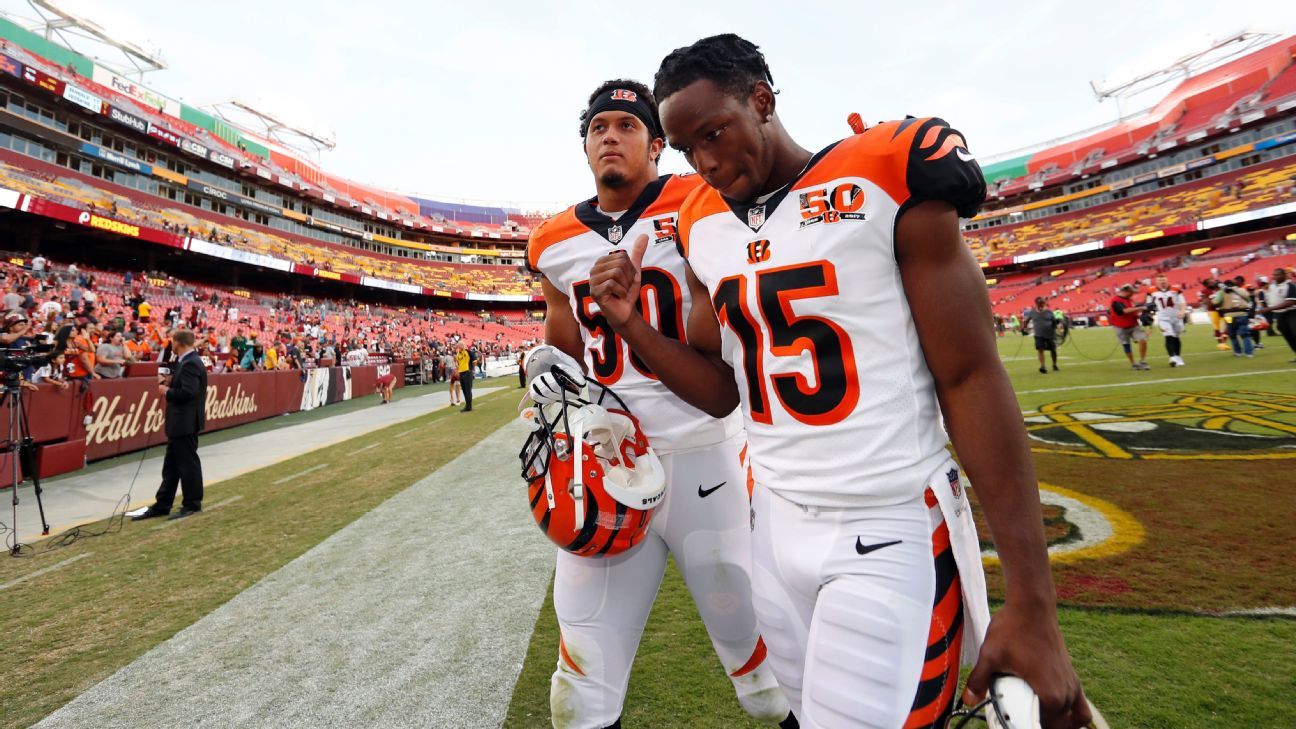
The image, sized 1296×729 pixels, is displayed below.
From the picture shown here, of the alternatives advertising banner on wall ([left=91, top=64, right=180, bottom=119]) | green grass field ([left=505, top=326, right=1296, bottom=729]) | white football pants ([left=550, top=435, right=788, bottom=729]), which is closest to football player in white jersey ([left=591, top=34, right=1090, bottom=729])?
white football pants ([left=550, top=435, right=788, bottom=729])

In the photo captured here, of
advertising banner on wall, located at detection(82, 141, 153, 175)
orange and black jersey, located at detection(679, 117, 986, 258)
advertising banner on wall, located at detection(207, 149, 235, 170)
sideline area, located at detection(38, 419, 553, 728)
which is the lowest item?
sideline area, located at detection(38, 419, 553, 728)

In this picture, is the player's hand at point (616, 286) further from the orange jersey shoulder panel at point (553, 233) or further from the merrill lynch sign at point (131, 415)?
the merrill lynch sign at point (131, 415)

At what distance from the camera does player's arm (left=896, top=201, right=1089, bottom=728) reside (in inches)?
37.0

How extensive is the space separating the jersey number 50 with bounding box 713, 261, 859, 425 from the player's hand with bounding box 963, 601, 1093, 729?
1.48 ft

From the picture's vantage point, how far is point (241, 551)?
448 cm

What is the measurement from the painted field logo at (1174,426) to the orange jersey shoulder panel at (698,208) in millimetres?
5105

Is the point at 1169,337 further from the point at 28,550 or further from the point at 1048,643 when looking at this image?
the point at 28,550

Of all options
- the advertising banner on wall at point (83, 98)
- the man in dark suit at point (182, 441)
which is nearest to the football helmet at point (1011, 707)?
the man in dark suit at point (182, 441)

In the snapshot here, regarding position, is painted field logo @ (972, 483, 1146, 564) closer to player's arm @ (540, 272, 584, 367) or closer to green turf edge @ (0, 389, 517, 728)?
player's arm @ (540, 272, 584, 367)

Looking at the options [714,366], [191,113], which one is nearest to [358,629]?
[714,366]

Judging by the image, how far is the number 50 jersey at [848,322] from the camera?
1087 mm

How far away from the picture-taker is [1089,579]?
275 centimetres

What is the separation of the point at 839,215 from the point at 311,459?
9403 millimetres

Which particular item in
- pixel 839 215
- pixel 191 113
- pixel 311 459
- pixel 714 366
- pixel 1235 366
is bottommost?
pixel 311 459
